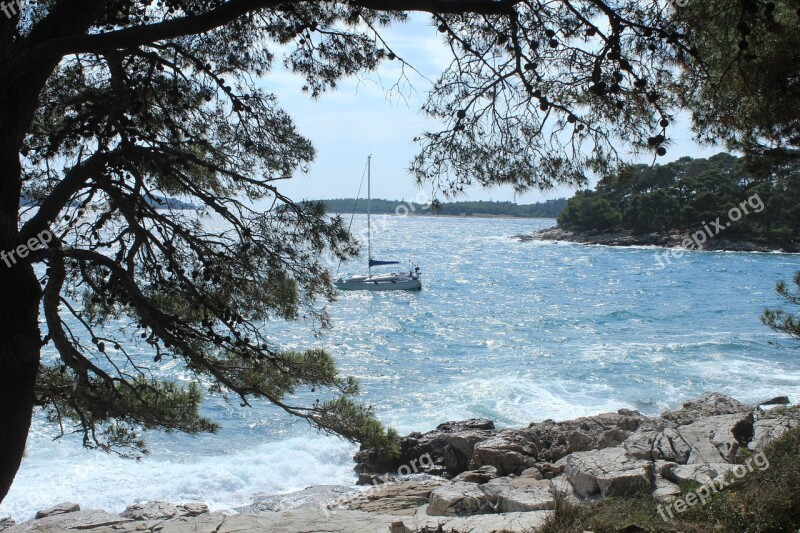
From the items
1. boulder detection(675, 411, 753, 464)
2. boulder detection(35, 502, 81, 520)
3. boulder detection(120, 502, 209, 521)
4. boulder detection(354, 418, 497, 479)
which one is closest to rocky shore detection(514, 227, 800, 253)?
boulder detection(354, 418, 497, 479)

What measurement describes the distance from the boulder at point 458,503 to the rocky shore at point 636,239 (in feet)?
208

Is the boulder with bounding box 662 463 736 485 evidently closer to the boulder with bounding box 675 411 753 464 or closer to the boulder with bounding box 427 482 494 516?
the boulder with bounding box 675 411 753 464

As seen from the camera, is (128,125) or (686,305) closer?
(128,125)

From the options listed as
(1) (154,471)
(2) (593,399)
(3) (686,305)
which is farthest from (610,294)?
(1) (154,471)

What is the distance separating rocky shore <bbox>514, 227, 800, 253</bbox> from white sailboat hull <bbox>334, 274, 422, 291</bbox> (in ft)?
123

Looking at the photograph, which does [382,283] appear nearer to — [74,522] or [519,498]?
[74,522]

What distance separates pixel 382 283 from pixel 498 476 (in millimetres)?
28003

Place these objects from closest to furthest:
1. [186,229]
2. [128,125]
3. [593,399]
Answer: [128,125] → [186,229] → [593,399]

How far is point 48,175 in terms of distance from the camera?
516 centimetres

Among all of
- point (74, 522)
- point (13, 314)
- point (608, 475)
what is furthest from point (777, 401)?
point (13, 314)

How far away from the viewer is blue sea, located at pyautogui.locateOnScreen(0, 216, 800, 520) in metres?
12.6

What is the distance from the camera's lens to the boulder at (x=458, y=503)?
23.8 ft

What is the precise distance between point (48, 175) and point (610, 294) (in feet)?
121

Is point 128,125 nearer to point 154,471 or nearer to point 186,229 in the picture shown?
point 186,229
